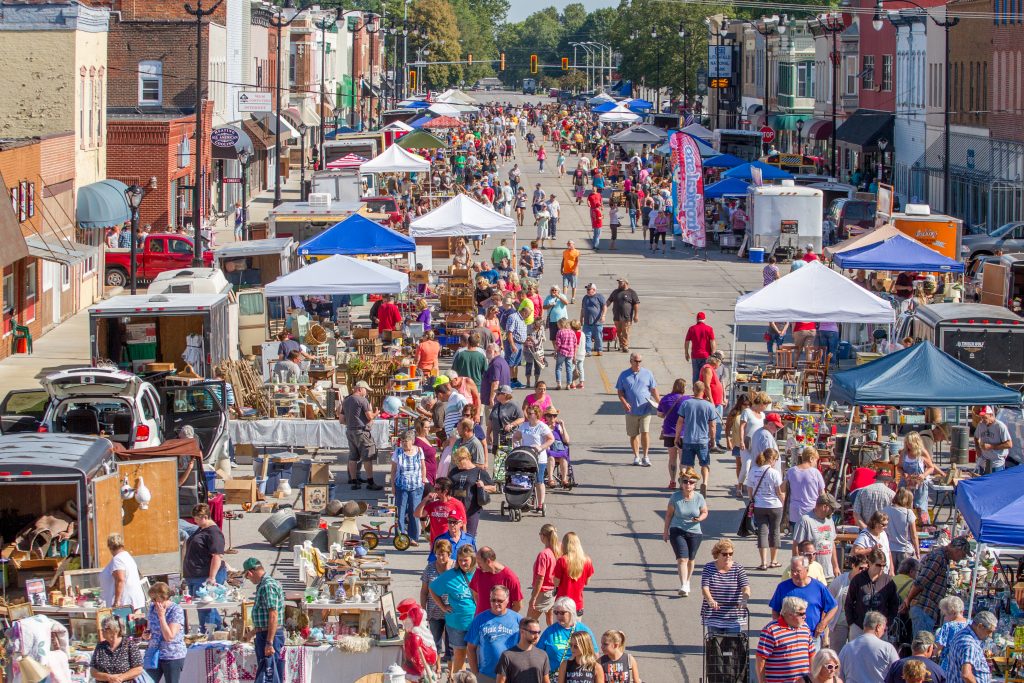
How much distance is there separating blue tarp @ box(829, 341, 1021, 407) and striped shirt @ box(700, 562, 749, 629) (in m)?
6.01

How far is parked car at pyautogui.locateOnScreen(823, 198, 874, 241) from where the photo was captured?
4653 centimetres

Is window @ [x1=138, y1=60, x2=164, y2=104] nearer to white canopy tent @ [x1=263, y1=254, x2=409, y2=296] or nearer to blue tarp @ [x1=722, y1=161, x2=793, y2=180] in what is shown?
blue tarp @ [x1=722, y1=161, x2=793, y2=180]

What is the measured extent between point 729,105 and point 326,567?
9605 centimetres

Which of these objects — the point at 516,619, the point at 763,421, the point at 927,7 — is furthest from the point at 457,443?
the point at 927,7

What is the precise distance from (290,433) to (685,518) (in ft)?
28.3

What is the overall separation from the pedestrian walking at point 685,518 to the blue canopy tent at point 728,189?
110ft

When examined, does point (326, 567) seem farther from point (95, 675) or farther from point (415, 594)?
point (95, 675)

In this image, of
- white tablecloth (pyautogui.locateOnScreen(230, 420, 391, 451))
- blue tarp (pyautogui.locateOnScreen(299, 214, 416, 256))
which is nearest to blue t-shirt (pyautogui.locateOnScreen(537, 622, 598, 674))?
white tablecloth (pyautogui.locateOnScreen(230, 420, 391, 451))

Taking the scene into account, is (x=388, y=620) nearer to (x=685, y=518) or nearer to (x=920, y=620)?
(x=685, y=518)

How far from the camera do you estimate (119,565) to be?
531 inches

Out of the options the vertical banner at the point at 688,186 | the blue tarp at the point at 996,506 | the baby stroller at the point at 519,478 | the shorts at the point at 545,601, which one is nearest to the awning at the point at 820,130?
the vertical banner at the point at 688,186

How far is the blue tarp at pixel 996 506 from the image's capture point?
13.0 meters

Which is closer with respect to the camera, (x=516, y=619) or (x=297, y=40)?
(x=516, y=619)

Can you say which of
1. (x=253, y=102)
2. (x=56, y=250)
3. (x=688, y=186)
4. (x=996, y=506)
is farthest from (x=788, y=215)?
(x=996, y=506)
